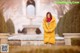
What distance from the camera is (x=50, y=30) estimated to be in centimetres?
727

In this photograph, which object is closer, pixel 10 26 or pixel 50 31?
pixel 50 31

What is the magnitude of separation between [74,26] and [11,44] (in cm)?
205

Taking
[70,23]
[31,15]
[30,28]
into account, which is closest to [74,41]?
[70,23]

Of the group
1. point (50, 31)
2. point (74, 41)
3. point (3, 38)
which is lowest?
point (74, 41)

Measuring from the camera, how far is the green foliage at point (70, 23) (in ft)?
Result: 25.5

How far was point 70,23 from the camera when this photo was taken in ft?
25.6

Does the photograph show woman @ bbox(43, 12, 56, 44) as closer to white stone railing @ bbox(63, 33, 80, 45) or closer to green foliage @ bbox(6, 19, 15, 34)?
white stone railing @ bbox(63, 33, 80, 45)

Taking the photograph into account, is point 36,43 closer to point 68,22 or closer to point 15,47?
point 15,47

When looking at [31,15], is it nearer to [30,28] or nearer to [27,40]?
[30,28]

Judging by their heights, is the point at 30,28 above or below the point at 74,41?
above

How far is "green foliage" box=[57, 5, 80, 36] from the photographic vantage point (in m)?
7.77

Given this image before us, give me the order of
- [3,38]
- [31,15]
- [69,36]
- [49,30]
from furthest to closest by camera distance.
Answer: [31,15]
[69,36]
[3,38]
[49,30]

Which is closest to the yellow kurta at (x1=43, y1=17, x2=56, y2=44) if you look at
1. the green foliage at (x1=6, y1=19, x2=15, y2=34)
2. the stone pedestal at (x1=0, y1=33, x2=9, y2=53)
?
the green foliage at (x1=6, y1=19, x2=15, y2=34)

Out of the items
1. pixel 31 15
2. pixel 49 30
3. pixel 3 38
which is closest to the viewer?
pixel 49 30
